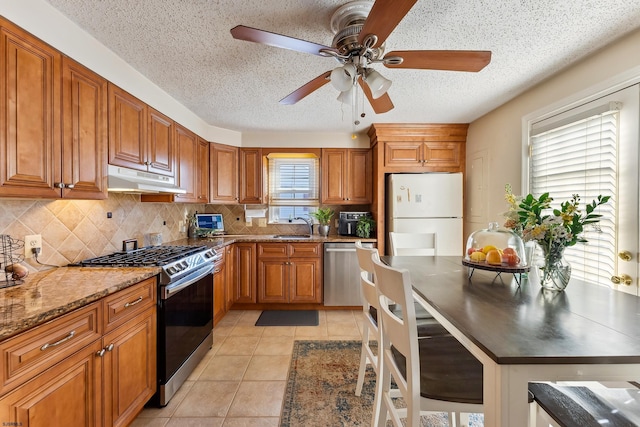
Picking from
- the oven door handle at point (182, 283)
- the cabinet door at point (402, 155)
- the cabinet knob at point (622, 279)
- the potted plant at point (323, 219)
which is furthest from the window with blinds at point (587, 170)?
the oven door handle at point (182, 283)

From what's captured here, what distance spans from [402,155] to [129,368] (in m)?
3.23

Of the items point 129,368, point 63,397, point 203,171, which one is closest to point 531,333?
point 63,397

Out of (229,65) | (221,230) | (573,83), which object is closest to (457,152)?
(573,83)

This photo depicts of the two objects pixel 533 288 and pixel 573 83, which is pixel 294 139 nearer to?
pixel 573 83

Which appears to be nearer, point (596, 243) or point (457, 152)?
point (596, 243)

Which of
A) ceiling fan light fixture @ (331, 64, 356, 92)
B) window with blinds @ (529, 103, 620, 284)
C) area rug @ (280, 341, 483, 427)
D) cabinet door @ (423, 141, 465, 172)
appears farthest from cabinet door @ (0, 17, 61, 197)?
cabinet door @ (423, 141, 465, 172)

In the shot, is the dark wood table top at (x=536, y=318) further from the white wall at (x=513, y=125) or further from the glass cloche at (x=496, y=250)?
the white wall at (x=513, y=125)

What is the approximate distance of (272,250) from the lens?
3.40 metres

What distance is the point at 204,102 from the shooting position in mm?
2697

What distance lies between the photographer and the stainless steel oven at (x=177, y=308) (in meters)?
1.74

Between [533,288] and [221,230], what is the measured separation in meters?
3.45

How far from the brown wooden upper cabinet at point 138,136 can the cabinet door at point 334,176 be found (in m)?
1.84

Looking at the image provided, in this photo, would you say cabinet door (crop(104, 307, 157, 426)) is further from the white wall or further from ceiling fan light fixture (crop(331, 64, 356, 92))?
the white wall

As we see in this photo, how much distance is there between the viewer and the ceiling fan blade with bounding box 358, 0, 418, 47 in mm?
1020
